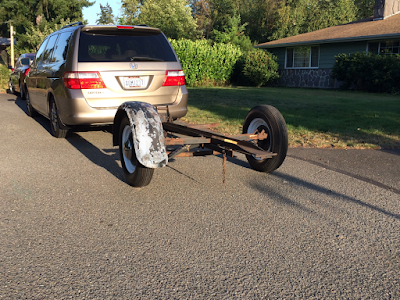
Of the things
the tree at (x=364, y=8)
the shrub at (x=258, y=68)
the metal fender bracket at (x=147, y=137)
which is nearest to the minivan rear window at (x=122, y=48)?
the metal fender bracket at (x=147, y=137)

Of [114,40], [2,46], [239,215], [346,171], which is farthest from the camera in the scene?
[2,46]

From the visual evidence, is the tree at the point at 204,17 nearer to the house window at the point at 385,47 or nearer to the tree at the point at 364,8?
the tree at the point at 364,8

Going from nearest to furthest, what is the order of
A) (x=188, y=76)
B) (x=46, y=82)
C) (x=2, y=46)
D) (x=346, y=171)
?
(x=346, y=171), (x=46, y=82), (x=188, y=76), (x=2, y=46)

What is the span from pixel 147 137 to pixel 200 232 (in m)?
1.20

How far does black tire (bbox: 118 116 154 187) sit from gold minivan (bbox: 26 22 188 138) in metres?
1.73

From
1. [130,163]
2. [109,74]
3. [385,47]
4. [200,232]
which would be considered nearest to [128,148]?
[130,163]

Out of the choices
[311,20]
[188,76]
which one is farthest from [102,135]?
[311,20]

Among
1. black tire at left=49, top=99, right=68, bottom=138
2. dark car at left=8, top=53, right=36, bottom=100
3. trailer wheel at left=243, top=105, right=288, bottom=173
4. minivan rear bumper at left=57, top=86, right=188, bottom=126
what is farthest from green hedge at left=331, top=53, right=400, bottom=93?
minivan rear bumper at left=57, top=86, right=188, bottom=126

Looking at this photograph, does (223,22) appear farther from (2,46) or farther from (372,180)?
(372,180)

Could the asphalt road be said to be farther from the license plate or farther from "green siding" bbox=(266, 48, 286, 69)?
"green siding" bbox=(266, 48, 286, 69)

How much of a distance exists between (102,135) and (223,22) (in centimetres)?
4428

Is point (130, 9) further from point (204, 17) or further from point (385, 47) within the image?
point (385, 47)

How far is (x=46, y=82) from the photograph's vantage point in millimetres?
7652

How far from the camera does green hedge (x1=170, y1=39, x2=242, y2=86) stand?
25125mm
